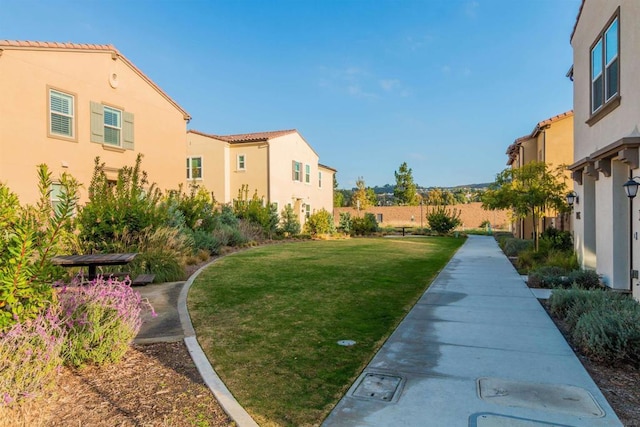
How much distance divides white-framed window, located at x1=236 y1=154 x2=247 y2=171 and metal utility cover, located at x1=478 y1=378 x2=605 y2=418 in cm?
2365

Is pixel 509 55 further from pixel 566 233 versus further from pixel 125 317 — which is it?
pixel 125 317

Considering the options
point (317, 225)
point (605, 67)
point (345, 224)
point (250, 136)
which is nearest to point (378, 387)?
point (605, 67)

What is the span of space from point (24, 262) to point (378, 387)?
3.64m

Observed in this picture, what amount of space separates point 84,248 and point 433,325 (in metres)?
8.70

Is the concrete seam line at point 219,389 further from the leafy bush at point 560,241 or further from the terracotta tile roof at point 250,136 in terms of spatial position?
the terracotta tile roof at point 250,136

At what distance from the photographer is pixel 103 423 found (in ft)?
10.5

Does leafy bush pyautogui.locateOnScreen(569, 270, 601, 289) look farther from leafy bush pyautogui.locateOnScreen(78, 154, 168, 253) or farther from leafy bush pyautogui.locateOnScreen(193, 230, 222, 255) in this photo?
leafy bush pyautogui.locateOnScreen(193, 230, 222, 255)

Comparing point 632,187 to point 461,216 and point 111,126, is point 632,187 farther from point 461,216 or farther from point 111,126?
point 461,216

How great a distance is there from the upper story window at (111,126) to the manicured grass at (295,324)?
7698 millimetres

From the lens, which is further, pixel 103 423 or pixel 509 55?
pixel 509 55

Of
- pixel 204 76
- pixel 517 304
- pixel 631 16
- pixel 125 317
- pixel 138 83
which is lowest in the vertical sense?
pixel 517 304

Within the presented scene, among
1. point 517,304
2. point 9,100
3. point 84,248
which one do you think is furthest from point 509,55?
point 9,100

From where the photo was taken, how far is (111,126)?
15695mm

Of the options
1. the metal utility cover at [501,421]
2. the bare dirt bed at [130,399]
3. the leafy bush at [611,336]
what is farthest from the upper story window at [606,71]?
the bare dirt bed at [130,399]
